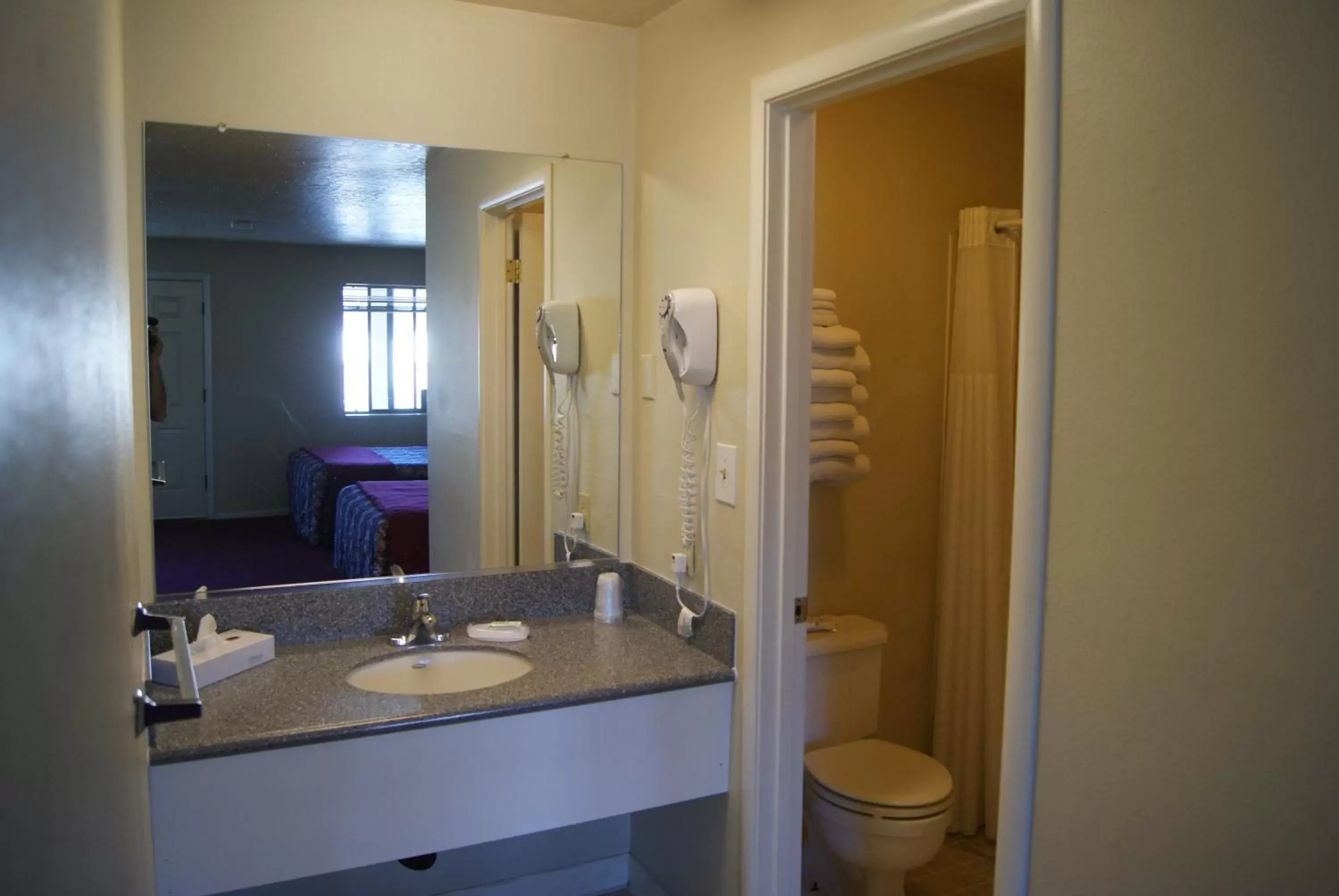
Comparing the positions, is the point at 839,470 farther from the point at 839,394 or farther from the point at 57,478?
the point at 57,478

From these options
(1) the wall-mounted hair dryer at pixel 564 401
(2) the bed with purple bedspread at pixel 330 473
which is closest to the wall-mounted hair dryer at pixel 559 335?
(1) the wall-mounted hair dryer at pixel 564 401

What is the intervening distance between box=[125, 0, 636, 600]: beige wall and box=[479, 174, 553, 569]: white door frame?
0.12 m

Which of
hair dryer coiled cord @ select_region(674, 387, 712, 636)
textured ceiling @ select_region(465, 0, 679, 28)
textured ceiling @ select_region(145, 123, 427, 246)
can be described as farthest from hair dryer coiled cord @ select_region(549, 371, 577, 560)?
textured ceiling @ select_region(465, 0, 679, 28)

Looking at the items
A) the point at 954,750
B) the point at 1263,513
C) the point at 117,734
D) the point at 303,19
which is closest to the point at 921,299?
the point at 954,750

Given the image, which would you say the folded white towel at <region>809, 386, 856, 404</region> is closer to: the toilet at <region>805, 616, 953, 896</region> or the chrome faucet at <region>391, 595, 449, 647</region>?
the toilet at <region>805, 616, 953, 896</region>

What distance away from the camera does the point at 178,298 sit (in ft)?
7.19

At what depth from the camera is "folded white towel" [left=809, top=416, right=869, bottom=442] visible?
2.69 metres

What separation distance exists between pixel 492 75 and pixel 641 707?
1.48 meters

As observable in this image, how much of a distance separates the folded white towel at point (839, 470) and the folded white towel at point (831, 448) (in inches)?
0.5

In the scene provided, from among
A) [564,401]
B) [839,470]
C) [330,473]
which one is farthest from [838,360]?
[330,473]

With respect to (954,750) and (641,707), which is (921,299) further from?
(641,707)

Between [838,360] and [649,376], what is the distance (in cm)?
50

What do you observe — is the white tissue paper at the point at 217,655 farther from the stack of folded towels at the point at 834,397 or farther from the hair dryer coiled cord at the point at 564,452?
the stack of folded towels at the point at 834,397

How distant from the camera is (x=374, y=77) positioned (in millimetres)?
2305
